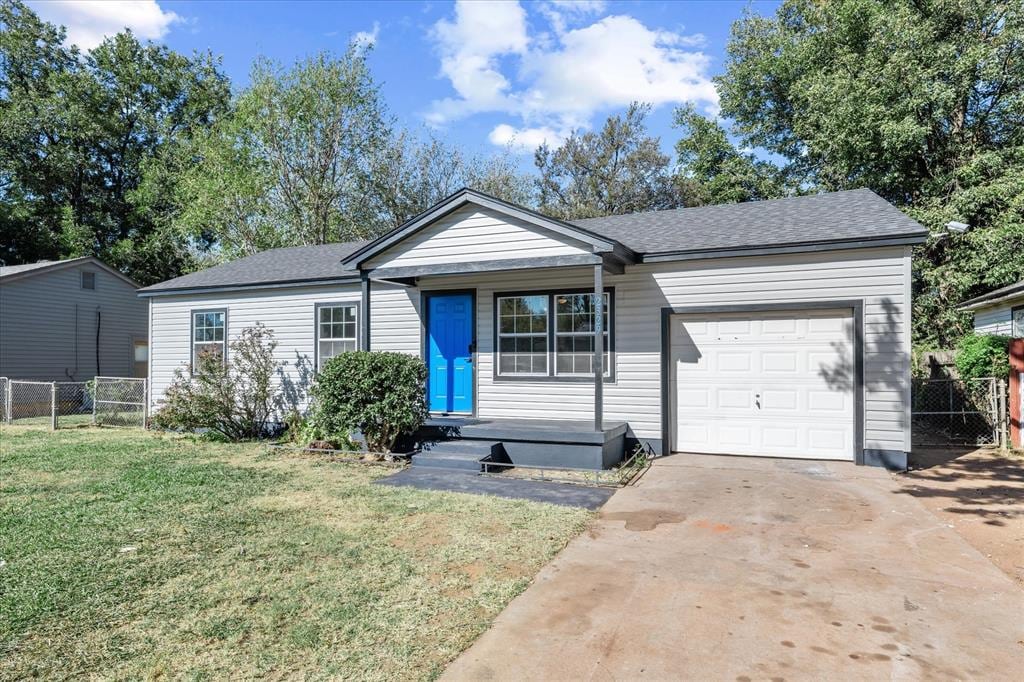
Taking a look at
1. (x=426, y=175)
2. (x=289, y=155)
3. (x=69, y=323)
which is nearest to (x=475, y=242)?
(x=69, y=323)

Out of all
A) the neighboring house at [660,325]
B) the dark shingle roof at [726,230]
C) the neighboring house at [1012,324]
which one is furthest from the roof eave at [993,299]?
the neighboring house at [660,325]

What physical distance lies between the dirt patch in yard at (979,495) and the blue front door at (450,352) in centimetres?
665

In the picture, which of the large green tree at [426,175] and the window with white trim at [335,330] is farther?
the large green tree at [426,175]

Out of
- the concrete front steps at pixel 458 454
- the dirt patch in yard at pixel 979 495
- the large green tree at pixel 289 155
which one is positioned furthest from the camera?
the large green tree at pixel 289 155

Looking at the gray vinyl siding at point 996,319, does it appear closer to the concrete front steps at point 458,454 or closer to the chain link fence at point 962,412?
the chain link fence at point 962,412

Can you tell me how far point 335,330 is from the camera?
38.4 feet

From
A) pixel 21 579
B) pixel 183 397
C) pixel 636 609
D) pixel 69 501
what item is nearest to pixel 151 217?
pixel 183 397

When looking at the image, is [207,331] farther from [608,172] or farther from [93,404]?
[608,172]

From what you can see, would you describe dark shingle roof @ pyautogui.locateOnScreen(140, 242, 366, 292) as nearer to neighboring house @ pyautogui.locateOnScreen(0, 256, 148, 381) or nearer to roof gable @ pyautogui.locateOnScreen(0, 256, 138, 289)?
roof gable @ pyautogui.locateOnScreen(0, 256, 138, 289)

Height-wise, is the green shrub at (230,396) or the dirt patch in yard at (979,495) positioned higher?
the green shrub at (230,396)

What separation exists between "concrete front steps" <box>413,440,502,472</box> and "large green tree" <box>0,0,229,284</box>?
25.0 m

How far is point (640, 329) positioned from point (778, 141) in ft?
55.0

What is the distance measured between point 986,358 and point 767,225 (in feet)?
17.6

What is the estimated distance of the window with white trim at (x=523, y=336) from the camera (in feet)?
32.7
